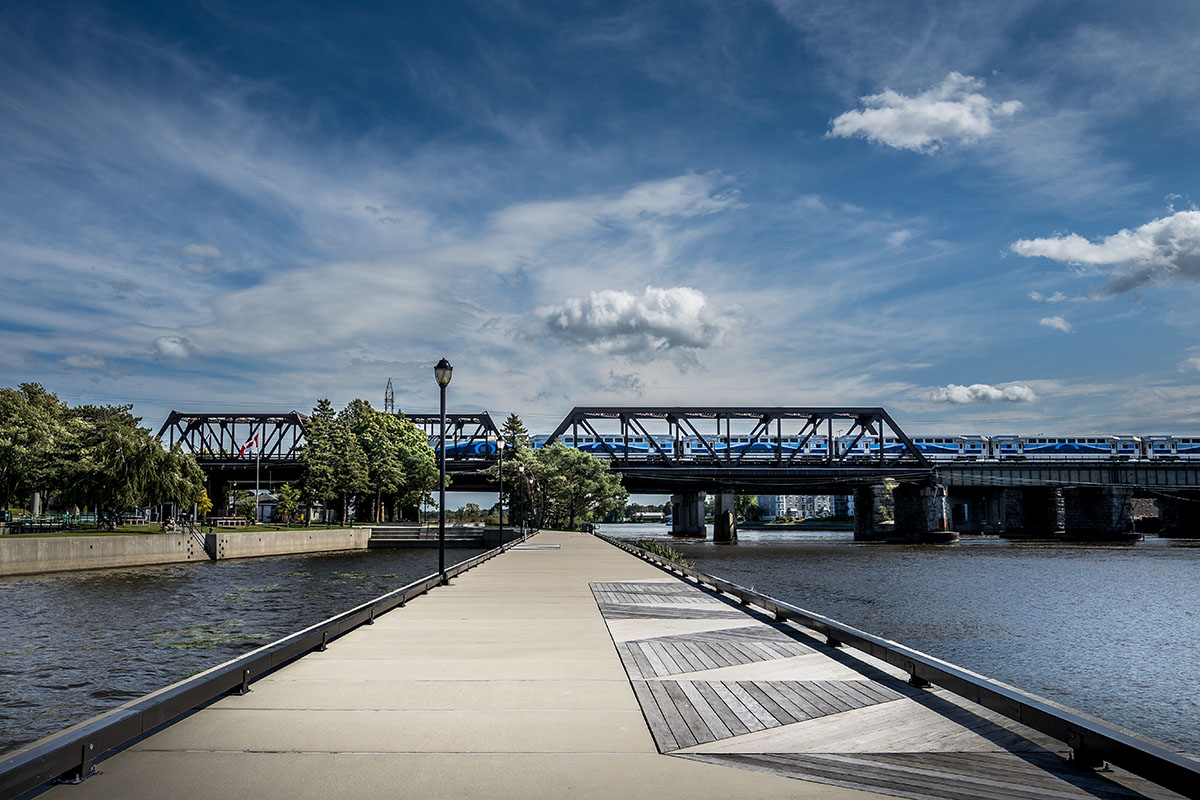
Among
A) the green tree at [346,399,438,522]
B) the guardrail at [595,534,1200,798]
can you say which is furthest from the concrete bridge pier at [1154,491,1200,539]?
the guardrail at [595,534,1200,798]

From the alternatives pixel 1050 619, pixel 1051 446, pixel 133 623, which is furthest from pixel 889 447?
pixel 133 623

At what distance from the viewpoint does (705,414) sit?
11675 cm

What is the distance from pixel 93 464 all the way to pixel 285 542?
15.3 meters

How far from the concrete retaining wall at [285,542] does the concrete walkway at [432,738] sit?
48.8m

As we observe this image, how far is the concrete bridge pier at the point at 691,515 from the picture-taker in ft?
365

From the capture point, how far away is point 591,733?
746cm

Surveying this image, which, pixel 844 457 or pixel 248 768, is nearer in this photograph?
pixel 248 768

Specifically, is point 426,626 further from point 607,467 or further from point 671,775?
point 607,467

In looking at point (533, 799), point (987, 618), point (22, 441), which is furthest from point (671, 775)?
point (22, 441)

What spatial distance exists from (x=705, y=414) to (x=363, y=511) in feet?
154

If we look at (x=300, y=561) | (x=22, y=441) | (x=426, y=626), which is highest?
(x=22, y=441)

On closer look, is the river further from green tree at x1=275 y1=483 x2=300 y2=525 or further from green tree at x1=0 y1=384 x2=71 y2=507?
green tree at x1=275 y1=483 x2=300 y2=525

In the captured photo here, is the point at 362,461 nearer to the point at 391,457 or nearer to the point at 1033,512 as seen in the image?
→ the point at 391,457

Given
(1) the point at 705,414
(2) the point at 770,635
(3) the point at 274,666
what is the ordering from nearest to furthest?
(3) the point at 274,666, (2) the point at 770,635, (1) the point at 705,414
